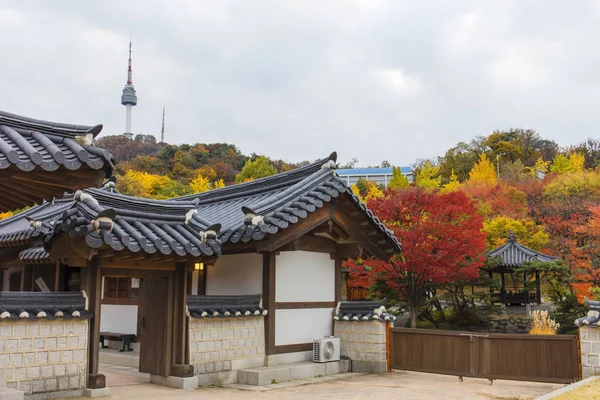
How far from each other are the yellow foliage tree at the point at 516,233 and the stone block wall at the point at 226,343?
28.8 m

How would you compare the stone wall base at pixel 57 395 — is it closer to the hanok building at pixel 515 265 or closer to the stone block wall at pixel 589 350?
the stone block wall at pixel 589 350

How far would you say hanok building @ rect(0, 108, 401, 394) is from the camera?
8.70 metres

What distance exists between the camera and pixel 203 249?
944 cm

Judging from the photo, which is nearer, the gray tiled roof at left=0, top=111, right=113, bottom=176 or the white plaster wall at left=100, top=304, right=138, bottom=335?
the gray tiled roof at left=0, top=111, right=113, bottom=176

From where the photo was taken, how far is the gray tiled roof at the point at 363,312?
1248 cm

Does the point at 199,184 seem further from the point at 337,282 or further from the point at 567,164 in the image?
the point at 337,282

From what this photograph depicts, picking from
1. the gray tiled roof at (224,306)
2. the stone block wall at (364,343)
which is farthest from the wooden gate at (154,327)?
the stone block wall at (364,343)

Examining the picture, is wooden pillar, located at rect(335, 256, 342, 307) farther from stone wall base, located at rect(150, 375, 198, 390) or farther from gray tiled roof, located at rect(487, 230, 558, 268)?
gray tiled roof, located at rect(487, 230, 558, 268)

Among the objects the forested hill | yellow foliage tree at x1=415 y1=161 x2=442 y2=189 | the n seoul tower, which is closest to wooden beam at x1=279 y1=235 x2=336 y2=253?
the forested hill

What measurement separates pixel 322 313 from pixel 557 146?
2725 inches

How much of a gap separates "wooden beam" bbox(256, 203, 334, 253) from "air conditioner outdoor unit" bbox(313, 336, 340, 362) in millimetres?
2531

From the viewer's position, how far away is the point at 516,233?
121 ft

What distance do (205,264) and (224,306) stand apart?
119 cm

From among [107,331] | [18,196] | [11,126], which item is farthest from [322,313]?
[11,126]
